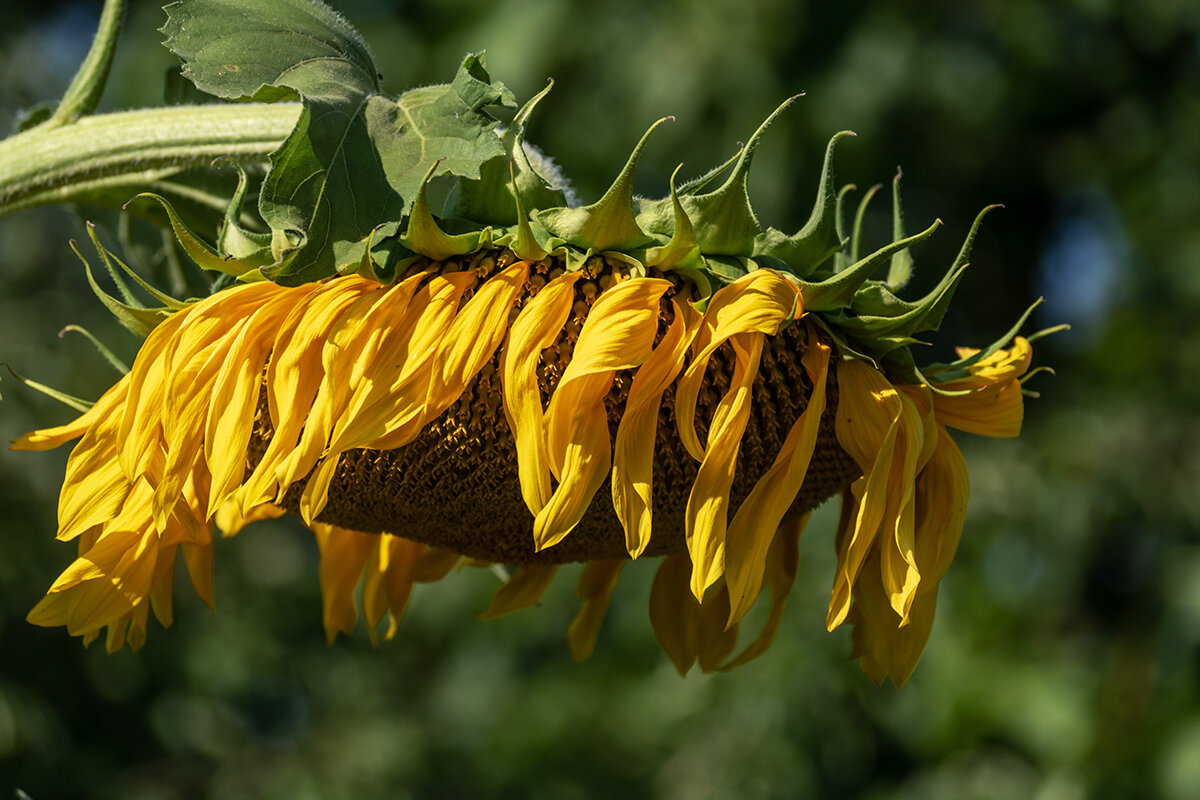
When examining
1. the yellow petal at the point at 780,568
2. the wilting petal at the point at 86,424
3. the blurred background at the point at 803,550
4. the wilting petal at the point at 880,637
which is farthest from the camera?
the blurred background at the point at 803,550

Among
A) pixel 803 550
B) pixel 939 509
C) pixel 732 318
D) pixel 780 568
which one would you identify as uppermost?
pixel 732 318

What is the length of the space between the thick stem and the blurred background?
2.41 m

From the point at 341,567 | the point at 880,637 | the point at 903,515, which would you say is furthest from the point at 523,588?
the point at 903,515

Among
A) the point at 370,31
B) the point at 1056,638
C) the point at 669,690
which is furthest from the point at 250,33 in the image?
the point at 370,31

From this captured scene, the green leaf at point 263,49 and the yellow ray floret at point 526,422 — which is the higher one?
the green leaf at point 263,49

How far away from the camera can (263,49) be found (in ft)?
3.69

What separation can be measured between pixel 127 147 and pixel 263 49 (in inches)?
7.9

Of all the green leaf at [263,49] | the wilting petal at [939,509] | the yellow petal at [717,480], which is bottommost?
the wilting petal at [939,509]

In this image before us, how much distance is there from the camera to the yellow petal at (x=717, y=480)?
40.6 inches

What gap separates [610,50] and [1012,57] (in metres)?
1.61

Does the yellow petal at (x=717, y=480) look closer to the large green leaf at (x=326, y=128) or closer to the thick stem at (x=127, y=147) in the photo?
the large green leaf at (x=326, y=128)

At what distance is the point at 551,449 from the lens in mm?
1011

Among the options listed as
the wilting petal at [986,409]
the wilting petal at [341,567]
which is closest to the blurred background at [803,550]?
the wilting petal at [341,567]

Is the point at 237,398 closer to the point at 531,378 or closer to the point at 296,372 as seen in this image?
the point at 296,372
